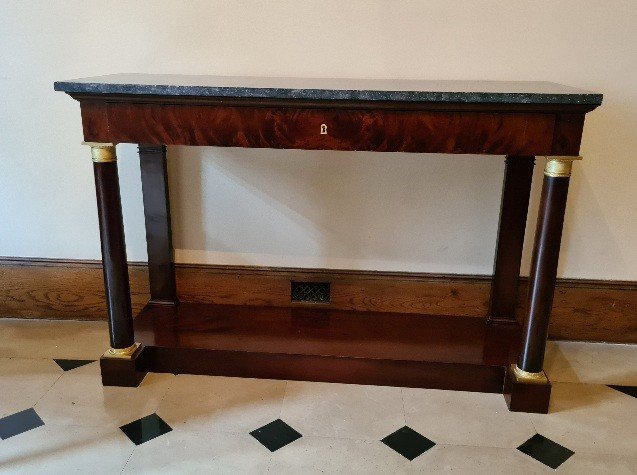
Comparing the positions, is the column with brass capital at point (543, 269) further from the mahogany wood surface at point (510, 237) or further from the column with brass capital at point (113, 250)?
the column with brass capital at point (113, 250)

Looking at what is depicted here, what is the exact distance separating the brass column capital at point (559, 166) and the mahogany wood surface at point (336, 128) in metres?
0.03

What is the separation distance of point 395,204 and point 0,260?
1631 millimetres

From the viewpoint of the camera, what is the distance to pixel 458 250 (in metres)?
2.19

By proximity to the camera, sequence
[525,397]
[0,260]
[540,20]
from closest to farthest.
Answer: [525,397] → [540,20] → [0,260]

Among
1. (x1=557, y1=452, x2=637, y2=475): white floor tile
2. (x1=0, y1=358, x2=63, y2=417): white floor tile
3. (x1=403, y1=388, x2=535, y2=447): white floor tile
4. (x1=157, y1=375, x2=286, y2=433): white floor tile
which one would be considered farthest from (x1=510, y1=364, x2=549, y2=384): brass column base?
(x1=0, y1=358, x2=63, y2=417): white floor tile

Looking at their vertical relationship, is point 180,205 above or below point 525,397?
above

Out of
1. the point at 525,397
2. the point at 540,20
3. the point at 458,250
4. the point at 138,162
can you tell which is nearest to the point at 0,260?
the point at 138,162

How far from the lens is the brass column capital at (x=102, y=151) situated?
164 centimetres

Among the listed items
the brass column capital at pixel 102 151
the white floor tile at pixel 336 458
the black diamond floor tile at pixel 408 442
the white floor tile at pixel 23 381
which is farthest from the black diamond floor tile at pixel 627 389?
the white floor tile at pixel 23 381

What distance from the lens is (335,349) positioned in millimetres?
1926

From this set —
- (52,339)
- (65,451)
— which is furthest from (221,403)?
(52,339)

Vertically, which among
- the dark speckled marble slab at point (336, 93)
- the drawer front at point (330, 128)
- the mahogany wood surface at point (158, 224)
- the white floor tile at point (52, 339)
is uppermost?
A: the dark speckled marble slab at point (336, 93)

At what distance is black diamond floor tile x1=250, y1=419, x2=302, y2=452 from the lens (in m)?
1.61

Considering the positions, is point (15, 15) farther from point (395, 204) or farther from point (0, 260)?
point (395, 204)
